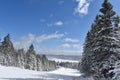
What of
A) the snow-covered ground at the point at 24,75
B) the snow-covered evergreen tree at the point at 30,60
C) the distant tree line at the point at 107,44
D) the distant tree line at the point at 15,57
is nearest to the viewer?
the distant tree line at the point at 107,44

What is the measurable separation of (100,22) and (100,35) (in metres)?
1.98

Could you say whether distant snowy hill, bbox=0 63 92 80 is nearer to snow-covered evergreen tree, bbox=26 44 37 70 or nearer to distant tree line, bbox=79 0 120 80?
distant tree line, bbox=79 0 120 80

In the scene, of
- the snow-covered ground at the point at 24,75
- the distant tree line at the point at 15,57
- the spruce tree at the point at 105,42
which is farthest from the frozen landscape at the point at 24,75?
the distant tree line at the point at 15,57

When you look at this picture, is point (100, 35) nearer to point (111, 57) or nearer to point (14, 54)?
point (111, 57)

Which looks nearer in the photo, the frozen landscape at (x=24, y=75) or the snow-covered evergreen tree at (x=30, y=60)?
the frozen landscape at (x=24, y=75)

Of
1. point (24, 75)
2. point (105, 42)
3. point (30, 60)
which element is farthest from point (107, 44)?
point (30, 60)

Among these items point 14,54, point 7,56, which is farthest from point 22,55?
point 7,56

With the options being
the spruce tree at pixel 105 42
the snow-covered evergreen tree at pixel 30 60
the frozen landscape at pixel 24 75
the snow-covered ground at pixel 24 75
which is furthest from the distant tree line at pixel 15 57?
the spruce tree at pixel 105 42

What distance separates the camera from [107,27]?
25578 millimetres

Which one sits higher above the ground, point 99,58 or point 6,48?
point 6,48

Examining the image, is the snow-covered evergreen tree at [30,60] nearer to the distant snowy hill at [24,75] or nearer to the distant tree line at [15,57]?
the distant tree line at [15,57]

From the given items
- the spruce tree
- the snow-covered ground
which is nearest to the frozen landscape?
the snow-covered ground

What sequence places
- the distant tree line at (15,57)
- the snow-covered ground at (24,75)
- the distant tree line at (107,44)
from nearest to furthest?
1. the distant tree line at (107,44)
2. the snow-covered ground at (24,75)
3. the distant tree line at (15,57)

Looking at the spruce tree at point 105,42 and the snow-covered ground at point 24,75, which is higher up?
the spruce tree at point 105,42
